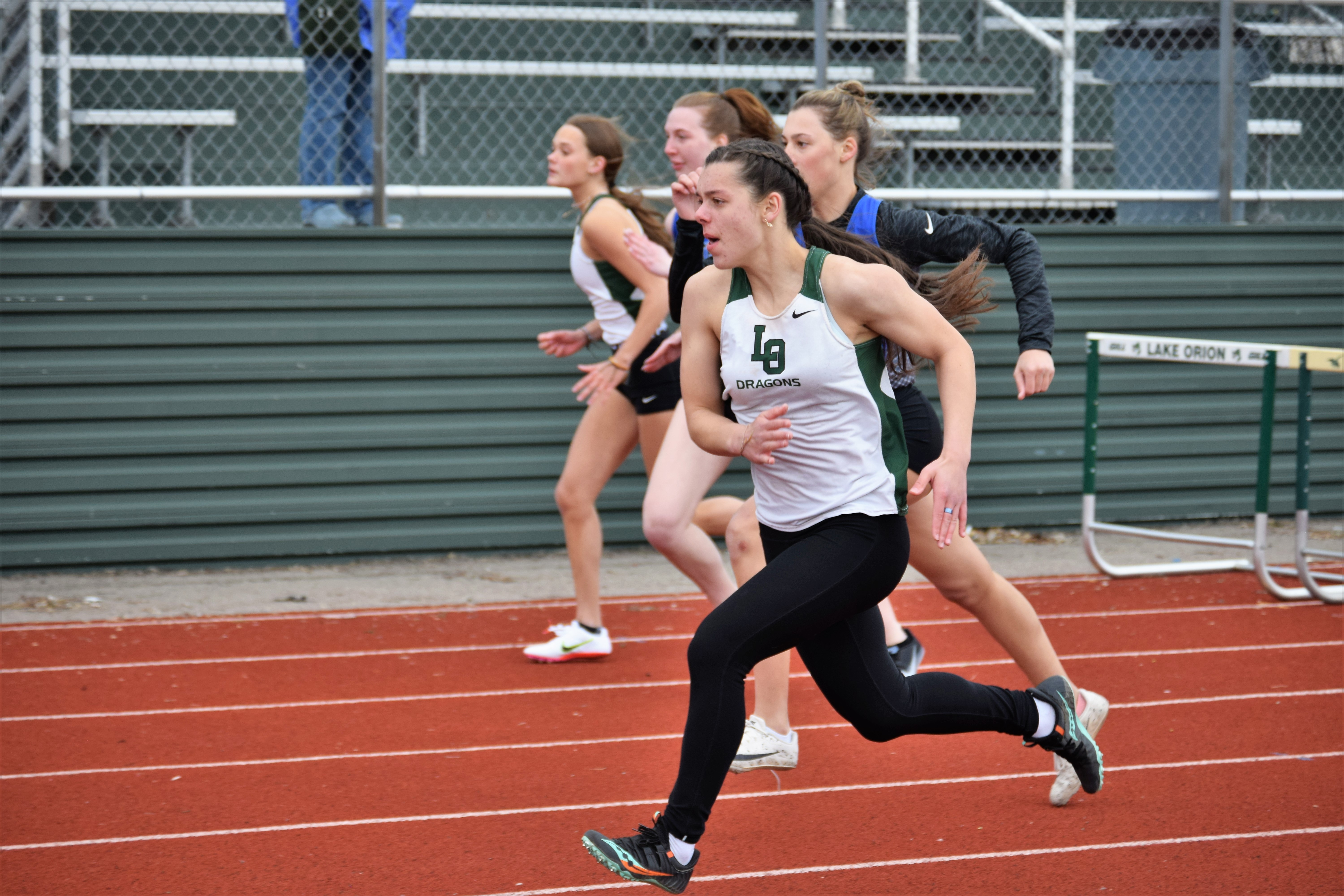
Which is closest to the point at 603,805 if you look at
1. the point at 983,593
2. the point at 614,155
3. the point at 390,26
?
the point at 983,593

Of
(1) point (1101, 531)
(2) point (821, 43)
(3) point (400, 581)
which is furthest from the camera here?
(2) point (821, 43)

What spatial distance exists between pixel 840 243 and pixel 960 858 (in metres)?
1.66

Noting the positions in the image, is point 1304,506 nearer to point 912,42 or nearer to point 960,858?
point 960,858

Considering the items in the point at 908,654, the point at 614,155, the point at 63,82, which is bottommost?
the point at 908,654

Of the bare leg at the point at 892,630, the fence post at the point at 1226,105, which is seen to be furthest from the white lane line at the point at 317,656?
the fence post at the point at 1226,105

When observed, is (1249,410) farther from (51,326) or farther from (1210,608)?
(51,326)

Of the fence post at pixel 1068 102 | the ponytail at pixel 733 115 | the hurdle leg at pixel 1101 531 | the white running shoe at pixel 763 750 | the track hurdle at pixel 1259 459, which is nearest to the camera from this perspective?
the white running shoe at pixel 763 750

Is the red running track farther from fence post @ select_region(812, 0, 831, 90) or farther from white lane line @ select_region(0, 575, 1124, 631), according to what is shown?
fence post @ select_region(812, 0, 831, 90)

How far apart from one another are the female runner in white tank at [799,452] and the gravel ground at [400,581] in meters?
3.80

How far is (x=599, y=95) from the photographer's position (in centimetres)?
1031

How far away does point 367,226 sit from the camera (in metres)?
7.73

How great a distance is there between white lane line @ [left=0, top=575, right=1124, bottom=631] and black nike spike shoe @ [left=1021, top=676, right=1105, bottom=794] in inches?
94.1

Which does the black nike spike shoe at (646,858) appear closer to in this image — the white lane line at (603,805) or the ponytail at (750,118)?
the white lane line at (603,805)

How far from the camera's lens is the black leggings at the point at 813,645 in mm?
3248
